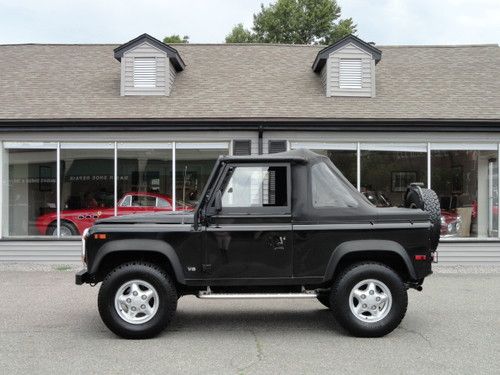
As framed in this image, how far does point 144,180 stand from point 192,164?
1173 millimetres

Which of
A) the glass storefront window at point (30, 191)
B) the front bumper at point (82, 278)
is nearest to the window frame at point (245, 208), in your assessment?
the front bumper at point (82, 278)

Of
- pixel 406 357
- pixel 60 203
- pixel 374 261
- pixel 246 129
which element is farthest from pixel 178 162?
pixel 406 357

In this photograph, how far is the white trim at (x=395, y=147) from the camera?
1295cm

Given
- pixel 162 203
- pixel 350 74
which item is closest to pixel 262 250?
pixel 162 203

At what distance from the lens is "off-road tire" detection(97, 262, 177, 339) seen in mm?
6344

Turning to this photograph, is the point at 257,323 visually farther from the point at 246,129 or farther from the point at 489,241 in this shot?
the point at 489,241

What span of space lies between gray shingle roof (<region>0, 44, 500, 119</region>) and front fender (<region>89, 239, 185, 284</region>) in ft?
21.7

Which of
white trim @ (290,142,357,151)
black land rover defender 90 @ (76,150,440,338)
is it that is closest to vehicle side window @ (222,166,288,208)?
black land rover defender 90 @ (76,150,440,338)

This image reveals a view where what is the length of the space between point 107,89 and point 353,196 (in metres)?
9.30

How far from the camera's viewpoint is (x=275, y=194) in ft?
21.8

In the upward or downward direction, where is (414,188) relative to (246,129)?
downward

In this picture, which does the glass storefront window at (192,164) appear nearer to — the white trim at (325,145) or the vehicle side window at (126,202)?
the vehicle side window at (126,202)

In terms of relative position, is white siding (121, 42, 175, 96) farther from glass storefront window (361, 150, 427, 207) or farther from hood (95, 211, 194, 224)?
hood (95, 211, 194, 224)

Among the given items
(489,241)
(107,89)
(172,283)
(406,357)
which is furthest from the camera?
(107,89)
